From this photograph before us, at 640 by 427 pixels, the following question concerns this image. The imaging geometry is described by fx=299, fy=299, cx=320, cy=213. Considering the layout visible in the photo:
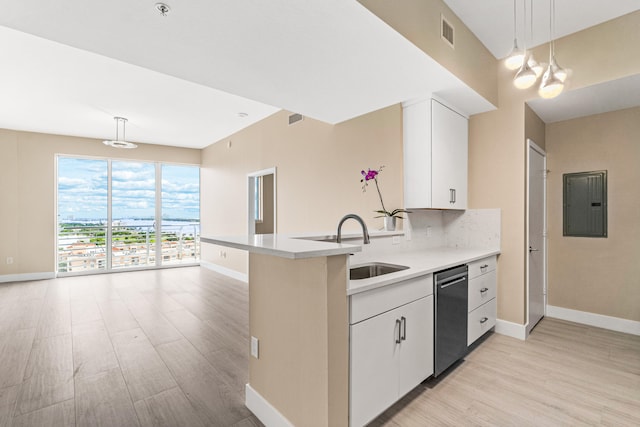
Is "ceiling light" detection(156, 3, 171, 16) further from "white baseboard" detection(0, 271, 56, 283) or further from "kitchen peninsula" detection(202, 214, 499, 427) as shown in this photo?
"white baseboard" detection(0, 271, 56, 283)

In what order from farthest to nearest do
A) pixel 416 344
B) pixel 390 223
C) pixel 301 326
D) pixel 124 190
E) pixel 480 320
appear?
pixel 124 190 → pixel 390 223 → pixel 480 320 → pixel 416 344 → pixel 301 326

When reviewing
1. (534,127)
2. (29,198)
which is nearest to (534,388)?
(534,127)

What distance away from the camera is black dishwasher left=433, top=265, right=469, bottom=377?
2.18 m

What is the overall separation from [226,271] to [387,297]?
528 centimetres

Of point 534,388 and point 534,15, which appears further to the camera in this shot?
point 534,15

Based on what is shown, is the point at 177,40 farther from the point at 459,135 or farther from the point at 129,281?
the point at 129,281

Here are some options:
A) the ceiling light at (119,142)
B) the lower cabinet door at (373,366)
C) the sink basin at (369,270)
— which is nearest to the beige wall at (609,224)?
the sink basin at (369,270)

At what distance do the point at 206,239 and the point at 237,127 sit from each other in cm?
464

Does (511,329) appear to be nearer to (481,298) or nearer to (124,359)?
(481,298)

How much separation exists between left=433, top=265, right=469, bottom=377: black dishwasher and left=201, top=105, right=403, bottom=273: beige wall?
987 millimetres

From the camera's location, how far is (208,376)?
2387 millimetres

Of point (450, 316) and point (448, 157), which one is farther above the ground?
point (448, 157)

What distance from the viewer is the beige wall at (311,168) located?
3.29 meters

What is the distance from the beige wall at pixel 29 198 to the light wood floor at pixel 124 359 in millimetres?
1305
